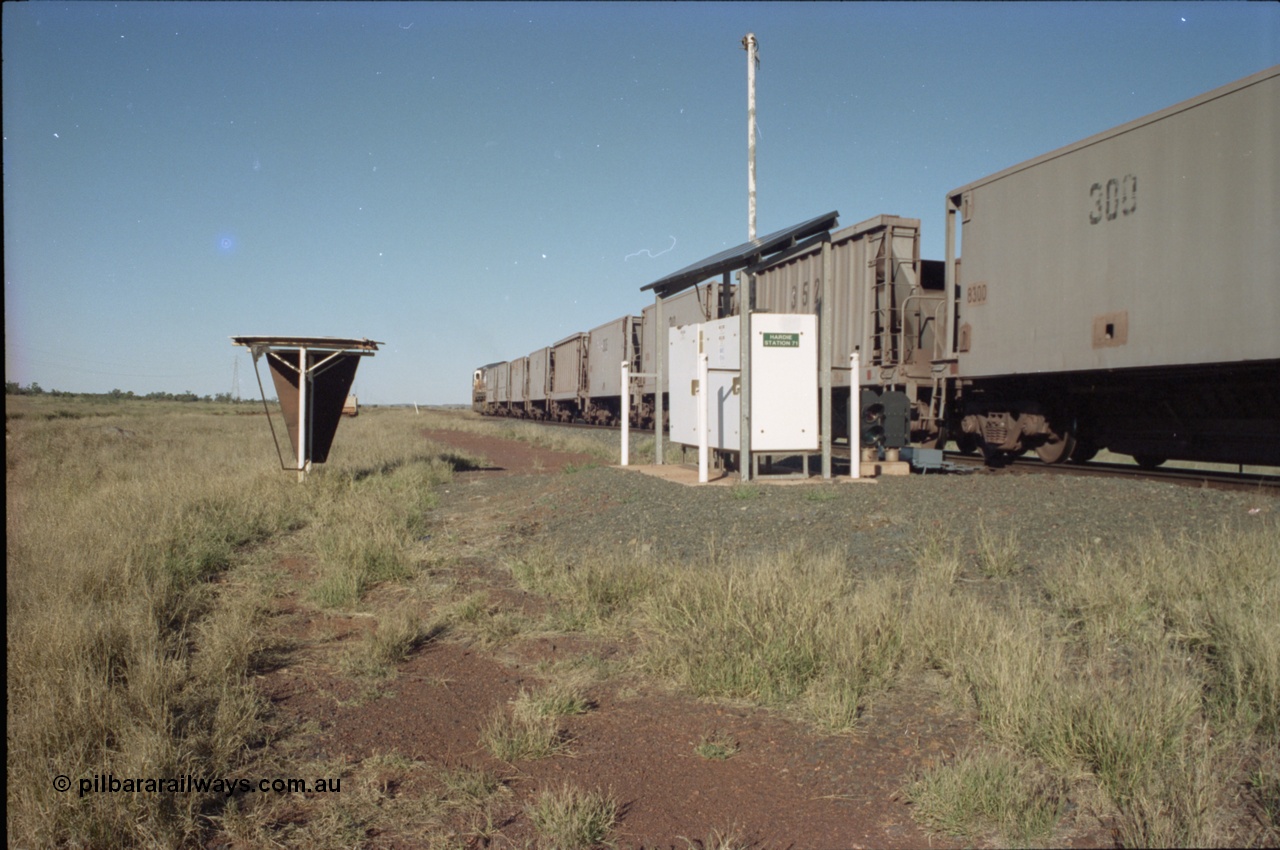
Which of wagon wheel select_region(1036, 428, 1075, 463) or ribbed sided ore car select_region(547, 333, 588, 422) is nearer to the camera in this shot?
wagon wheel select_region(1036, 428, 1075, 463)

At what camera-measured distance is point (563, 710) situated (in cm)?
421

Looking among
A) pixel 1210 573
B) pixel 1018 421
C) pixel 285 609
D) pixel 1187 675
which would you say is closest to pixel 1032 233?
pixel 1018 421

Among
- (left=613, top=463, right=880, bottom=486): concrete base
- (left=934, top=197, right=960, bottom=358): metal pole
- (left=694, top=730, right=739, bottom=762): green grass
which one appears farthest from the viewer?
(left=934, top=197, right=960, bottom=358): metal pole

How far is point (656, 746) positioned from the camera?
12.6ft

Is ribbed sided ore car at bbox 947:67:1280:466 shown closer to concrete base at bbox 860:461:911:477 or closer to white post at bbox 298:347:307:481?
concrete base at bbox 860:461:911:477

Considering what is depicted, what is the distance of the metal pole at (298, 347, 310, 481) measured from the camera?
12.2 m

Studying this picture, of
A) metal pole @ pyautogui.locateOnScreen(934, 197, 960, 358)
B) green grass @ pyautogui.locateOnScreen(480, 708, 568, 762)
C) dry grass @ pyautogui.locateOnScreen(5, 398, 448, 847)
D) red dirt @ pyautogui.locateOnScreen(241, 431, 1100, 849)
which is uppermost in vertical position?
metal pole @ pyautogui.locateOnScreen(934, 197, 960, 358)

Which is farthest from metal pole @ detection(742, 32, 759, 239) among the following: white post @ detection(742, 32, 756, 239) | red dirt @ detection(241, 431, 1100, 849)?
red dirt @ detection(241, 431, 1100, 849)

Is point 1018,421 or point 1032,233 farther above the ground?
point 1032,233

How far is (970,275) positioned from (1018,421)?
7.32 feet

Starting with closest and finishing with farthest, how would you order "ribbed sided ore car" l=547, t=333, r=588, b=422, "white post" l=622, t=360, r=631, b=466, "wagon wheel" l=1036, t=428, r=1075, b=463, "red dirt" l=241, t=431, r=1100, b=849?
"red dirt" l=241, t=431, r=1100, b=849
"wagon wheel" l=1036, t=428, r=1075, b=463
"white post" l=622, t=360, r=631, b=466
"ribbed sided ore car" l=547, t=333, r=588, b=422

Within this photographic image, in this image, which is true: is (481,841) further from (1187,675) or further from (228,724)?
(1187,675)

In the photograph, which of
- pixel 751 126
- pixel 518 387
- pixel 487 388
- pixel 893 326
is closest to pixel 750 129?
pixel 751 126

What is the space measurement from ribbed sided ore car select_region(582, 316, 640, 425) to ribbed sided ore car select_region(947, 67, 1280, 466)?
51.5 feet
